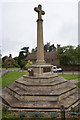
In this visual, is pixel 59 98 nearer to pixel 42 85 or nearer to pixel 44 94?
pixel 44 94

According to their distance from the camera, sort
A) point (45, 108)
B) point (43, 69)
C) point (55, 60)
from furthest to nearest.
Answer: point (55, 60), point (43, 69), point (45, 108)

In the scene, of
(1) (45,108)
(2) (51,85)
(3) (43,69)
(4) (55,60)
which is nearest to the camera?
(1) (45,108)

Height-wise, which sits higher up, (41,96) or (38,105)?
(41,96)

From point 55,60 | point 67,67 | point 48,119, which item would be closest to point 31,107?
point 48,119

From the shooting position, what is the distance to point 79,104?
7.72 m

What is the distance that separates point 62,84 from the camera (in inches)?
388

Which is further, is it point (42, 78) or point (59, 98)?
point (42, 78)

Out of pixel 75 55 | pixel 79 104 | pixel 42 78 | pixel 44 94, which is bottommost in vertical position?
pixel 79 104

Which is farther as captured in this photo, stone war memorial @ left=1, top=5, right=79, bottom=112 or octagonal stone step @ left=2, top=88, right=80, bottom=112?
stone war memorial @ left=1, top=5, right=79, bottom=112

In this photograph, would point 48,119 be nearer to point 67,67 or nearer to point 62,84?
point 62,84

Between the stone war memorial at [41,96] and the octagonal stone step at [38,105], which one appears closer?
the octagonal stone step at [38,105]

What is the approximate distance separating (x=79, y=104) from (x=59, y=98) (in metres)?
1.42

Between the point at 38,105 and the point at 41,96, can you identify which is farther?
the point at 41,96

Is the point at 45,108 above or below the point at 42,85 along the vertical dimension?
below
